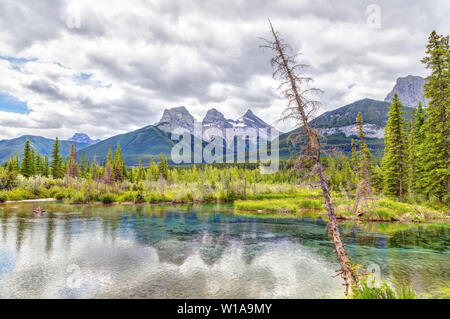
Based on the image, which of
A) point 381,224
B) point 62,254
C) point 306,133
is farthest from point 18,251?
point 381,224

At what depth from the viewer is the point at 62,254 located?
16.8 metres

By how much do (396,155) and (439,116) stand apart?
28.0 feet

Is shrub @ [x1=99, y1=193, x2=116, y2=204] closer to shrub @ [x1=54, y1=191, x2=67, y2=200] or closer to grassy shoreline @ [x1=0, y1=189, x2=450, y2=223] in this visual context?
grassy shoreline @ [x1=0, y1=189, x2=450, y2=223]

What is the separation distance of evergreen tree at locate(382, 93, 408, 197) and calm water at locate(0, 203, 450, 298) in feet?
44.8

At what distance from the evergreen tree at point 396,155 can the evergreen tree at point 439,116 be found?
6.12m

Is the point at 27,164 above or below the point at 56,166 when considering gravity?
above

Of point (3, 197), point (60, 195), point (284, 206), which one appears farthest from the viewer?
point (60, 195)

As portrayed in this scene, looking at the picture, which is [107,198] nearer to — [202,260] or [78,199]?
[78,199]

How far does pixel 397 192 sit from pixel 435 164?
1002 cm

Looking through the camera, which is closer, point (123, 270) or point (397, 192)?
point (123, 270)

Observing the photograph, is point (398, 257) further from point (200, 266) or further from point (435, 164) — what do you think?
point (435, 164)

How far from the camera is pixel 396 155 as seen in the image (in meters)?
37.4

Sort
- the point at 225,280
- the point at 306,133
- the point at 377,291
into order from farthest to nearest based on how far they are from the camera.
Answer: the point at 225,280, the point at 306,133, the point at 377,291

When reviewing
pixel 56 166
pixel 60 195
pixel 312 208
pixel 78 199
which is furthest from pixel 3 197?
pixel 312 208
